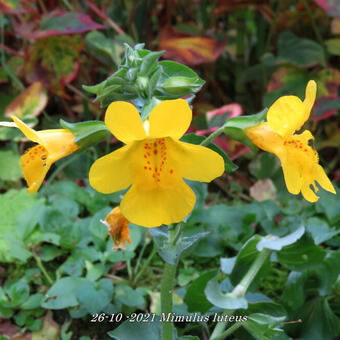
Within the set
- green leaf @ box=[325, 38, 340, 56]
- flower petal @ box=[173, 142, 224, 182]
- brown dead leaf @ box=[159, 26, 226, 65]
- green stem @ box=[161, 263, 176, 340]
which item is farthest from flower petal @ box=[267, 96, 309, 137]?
green leaf @ box=[325, 38, 340, 56]

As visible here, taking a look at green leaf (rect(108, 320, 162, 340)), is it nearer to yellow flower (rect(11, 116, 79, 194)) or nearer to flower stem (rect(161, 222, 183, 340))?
flower stem (rect(161, 222, 183, 340))

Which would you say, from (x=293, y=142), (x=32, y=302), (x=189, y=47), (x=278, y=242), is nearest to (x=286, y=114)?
(x=293, y=142)

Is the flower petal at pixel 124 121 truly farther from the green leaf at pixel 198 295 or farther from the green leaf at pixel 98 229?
the green leaf at pixel 98 229

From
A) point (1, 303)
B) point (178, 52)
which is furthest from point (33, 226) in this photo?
point (178, 52)

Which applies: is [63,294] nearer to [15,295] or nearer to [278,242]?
[15,295]

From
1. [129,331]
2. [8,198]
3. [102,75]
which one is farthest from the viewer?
[102,75]

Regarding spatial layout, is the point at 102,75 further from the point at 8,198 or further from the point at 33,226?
the point at 33,226

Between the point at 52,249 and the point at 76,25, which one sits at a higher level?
the point at 76,25
